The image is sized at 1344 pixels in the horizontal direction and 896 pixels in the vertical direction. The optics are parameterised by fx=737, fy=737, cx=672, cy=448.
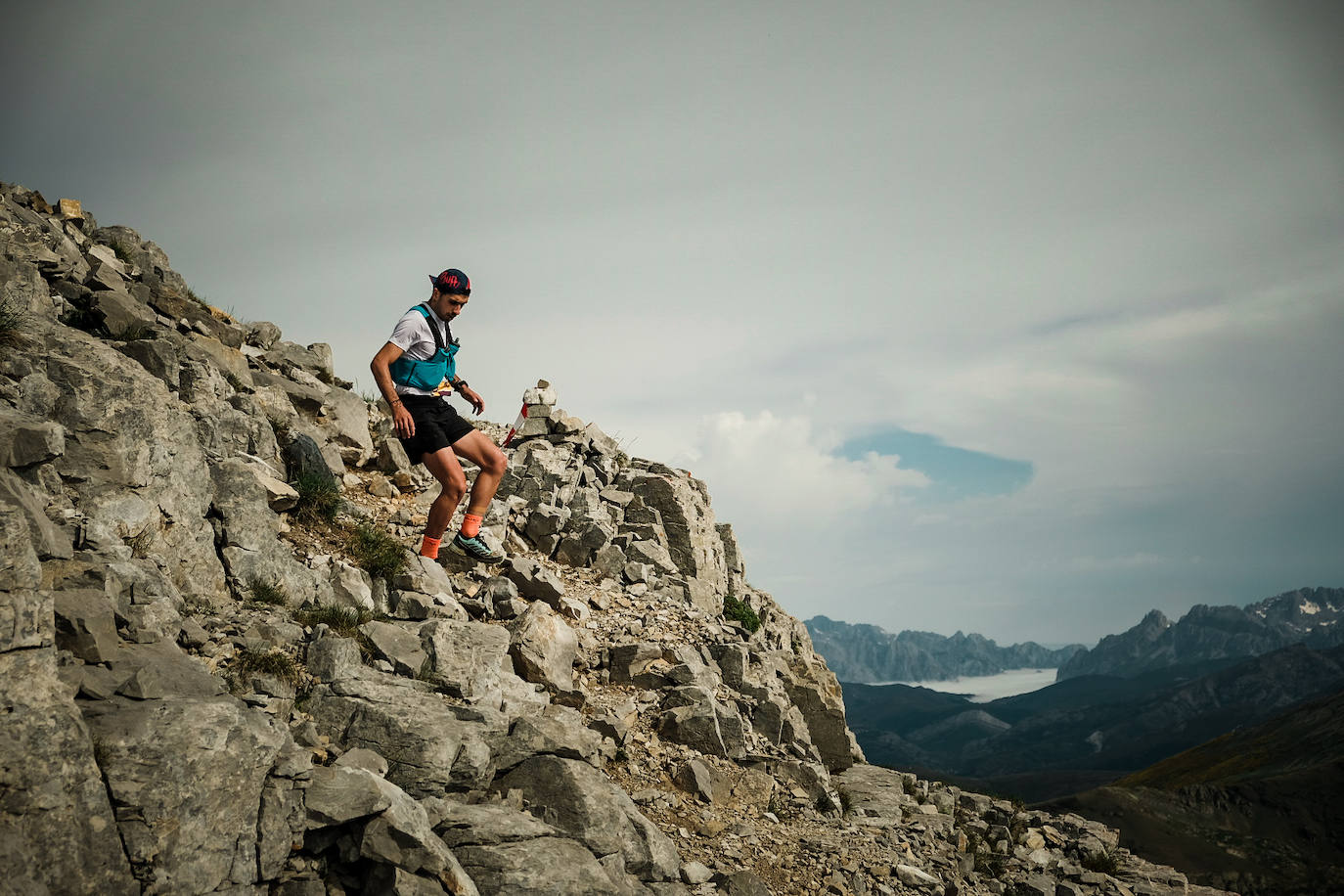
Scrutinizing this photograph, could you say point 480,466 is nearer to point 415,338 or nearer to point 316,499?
point 415,338

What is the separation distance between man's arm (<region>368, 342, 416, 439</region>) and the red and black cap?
113cm

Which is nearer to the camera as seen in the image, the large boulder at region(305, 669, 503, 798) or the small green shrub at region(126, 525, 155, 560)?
the large boulder at region(305, 669, 503, 798)

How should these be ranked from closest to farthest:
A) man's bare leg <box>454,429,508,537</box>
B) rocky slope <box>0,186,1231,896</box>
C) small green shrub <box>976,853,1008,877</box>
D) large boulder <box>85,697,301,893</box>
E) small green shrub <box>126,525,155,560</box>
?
large boulder <box>85,697,301,893</box> → rocky slope <box>0,186,1231,896</box> → small green shrub <box>126,525,155,560</box> → man's bare leg <box>454,429,508,537</box> → small green shrub <box>976,853,1008,877</box>

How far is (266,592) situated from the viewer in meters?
9.48

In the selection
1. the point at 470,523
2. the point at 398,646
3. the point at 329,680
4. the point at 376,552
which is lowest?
the point at 329,680

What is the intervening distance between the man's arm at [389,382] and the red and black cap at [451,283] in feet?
3.71

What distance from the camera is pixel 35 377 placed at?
8.65 meters

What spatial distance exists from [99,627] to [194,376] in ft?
22.6

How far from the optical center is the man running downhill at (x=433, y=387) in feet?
35.2

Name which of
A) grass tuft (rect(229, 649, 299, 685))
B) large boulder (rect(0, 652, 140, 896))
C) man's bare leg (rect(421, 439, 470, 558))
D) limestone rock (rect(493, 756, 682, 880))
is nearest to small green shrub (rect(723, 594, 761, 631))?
man's bare leg (rect(421, 439, 470, 558))

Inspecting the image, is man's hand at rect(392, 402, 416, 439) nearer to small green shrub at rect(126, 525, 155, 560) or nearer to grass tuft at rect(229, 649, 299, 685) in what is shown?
small green shrub at rect(126, 525, 155, 560)

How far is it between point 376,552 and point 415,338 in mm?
3460

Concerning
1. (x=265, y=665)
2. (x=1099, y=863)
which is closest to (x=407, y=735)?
(x=265, y=665)

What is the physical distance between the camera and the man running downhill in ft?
35.2
